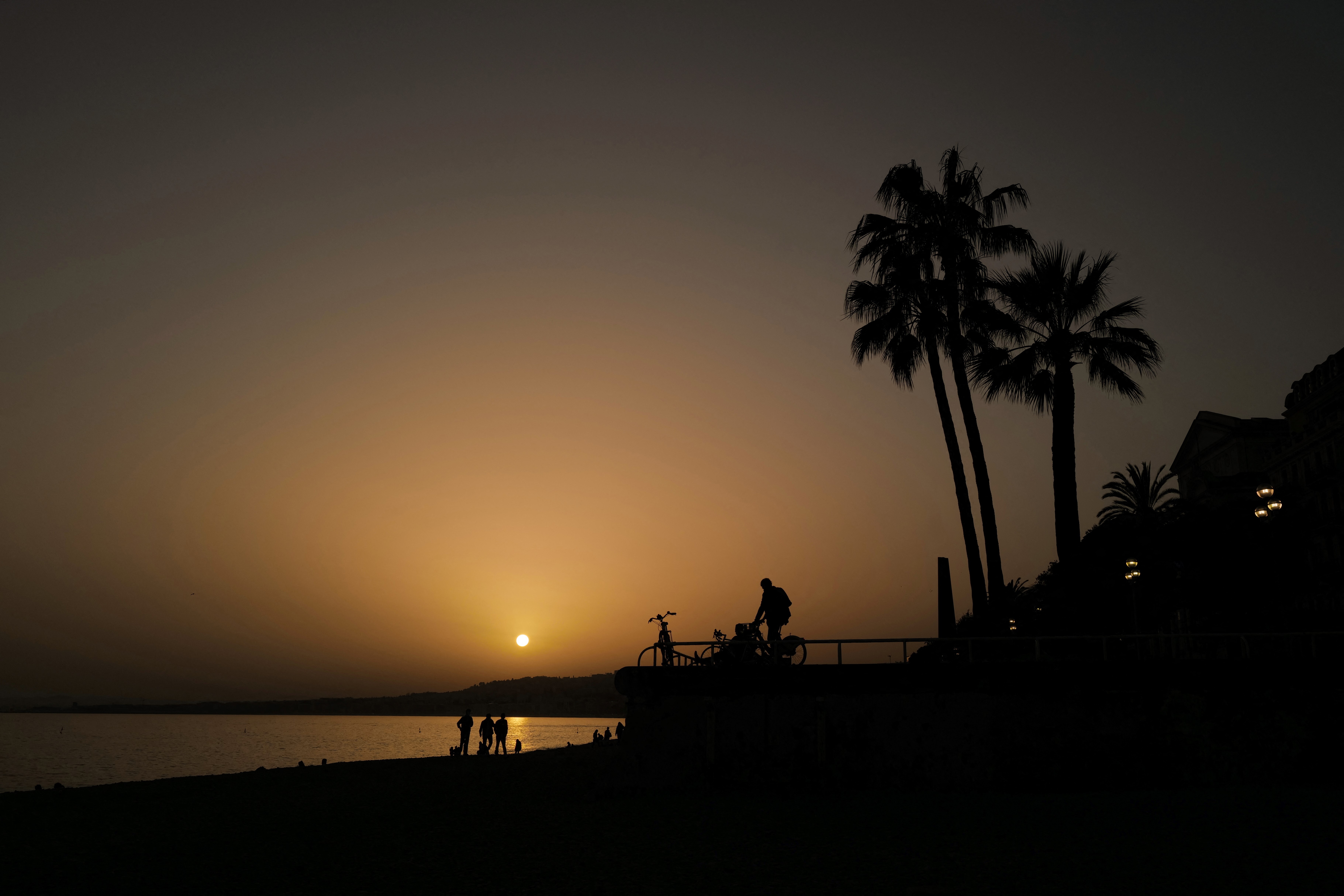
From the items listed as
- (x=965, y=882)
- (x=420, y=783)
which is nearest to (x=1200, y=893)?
(x=965, y=882)

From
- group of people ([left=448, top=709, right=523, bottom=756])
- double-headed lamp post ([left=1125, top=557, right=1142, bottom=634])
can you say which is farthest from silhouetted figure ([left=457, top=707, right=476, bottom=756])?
double-headed lamp post ([left=1125, top=557, right=1142, bottom=634])

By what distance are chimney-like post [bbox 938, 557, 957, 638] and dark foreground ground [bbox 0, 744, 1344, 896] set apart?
1180 centimetres

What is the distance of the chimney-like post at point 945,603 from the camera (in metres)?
27.5

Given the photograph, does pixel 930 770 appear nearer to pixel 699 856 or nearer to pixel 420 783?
pixel 699 856

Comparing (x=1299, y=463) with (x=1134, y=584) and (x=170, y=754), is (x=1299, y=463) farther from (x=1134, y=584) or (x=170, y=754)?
(x=170, y=754)

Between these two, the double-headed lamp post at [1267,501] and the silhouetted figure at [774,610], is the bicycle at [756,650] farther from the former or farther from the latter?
the double-headed lamp post at [1267,501]

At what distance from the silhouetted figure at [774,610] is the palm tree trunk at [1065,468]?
1083 centimetres

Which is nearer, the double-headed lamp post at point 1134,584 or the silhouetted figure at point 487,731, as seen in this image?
the double-headed lamp post at point 1134,584

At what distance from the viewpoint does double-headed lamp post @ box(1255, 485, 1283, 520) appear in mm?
26250

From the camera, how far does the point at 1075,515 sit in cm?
2478

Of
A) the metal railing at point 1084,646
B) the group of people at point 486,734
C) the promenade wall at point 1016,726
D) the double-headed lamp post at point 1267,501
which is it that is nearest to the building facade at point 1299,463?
the double-headed lamp post at point 1267,501

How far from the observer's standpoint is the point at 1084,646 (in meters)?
21.1

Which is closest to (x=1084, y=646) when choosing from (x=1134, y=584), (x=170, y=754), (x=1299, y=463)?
(x=1134, y=584)

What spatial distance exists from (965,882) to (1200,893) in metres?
2.64
